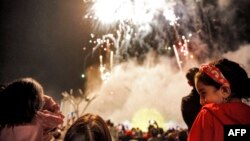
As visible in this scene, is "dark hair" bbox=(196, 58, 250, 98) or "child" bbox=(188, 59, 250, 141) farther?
"dark hair" bbox=(196, 58, 250, 98)

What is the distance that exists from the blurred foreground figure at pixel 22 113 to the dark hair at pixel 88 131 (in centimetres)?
92

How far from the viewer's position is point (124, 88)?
4825 centimetres

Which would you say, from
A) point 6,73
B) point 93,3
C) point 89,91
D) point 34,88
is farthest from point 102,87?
point 34,88

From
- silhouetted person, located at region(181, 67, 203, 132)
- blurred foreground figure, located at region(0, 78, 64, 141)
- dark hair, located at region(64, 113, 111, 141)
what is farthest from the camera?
silhouetted person, located at region(181, 67, 203, 132)

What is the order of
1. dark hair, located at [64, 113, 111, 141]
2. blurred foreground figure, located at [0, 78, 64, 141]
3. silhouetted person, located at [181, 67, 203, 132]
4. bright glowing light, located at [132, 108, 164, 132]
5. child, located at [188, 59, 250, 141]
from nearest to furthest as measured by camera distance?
dark hair, located at [64, 113, 111, 141] < child, located at [188, 59, 250, 141] < blurred foreground figure, located at [0, 78, 64, 141] < silhouetted person, located at [181, 67, 203, 132] < bright glowing light, located at [132, 108, 164, 132]

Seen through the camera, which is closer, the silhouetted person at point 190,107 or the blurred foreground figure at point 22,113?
the blurred foreground figure at point 22,113

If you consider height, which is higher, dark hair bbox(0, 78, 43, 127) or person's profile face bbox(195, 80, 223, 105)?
dark hair bbox(0, 78, 43, 127)

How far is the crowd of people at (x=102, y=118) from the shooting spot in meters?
2.25

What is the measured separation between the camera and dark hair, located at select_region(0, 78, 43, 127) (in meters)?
3.03

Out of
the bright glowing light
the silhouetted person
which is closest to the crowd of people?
the silhouetted person

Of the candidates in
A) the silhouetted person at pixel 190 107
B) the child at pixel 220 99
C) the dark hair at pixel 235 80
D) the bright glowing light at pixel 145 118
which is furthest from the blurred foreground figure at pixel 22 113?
the bright glowing light at pixel 145 118

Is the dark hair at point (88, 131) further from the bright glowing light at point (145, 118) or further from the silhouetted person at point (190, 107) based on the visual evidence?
the bright glowing light at point (145, 118)

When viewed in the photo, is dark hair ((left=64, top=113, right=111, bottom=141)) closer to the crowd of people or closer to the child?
the crowd of people

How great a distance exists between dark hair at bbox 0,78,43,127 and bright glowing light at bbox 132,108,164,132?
4255 centimetres
